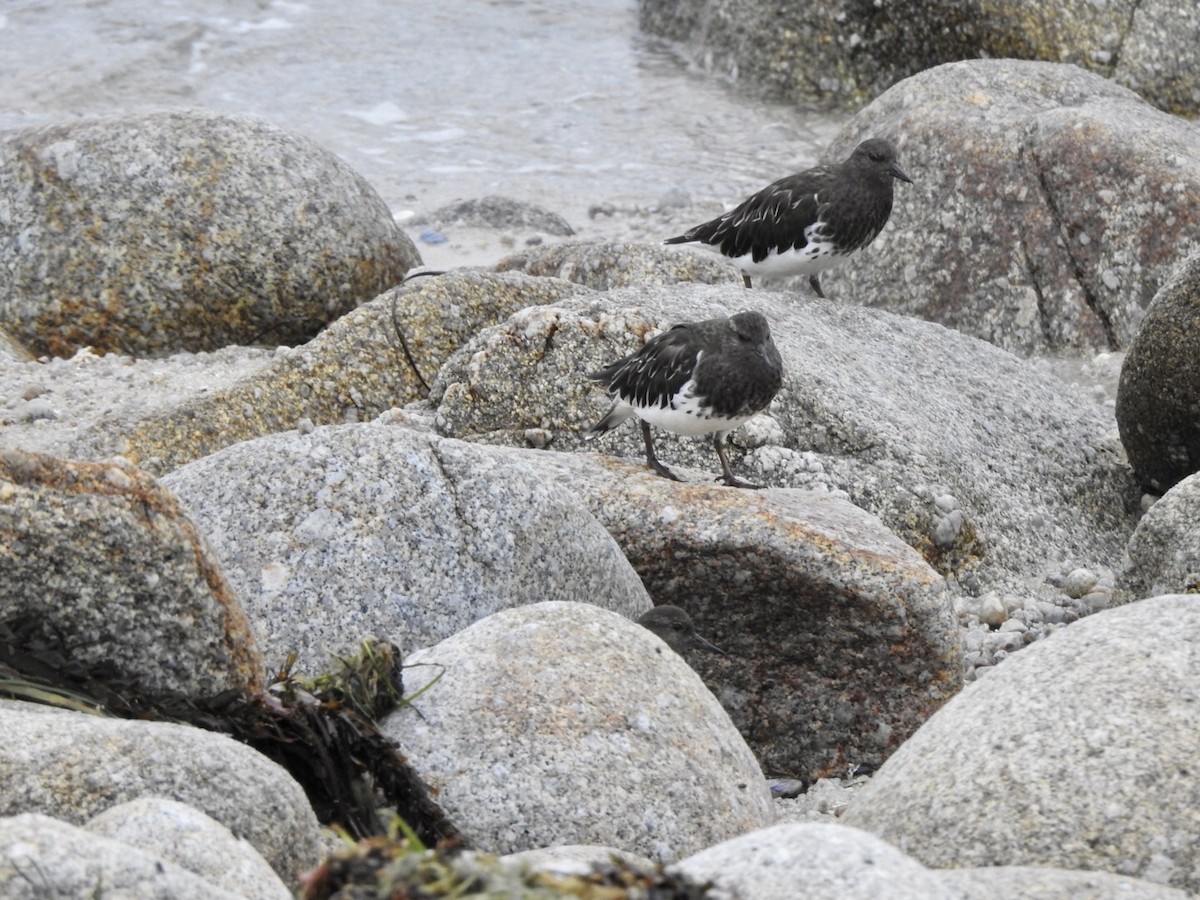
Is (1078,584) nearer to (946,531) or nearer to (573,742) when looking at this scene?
(946,531)

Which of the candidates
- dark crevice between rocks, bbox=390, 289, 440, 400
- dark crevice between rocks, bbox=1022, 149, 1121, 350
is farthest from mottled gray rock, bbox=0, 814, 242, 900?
dark crevice between rocks, bbox=1022, 149, 1121, 350

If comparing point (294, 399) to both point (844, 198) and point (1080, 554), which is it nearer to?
point (844, 198)

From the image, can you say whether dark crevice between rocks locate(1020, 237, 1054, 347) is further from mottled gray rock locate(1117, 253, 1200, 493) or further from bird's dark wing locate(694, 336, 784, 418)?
bird's dark wing locate(694, 336, 784, 418)

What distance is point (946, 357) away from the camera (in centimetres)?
845

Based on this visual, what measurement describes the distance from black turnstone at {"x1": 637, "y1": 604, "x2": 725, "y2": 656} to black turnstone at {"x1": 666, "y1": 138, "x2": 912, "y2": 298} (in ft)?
11.5

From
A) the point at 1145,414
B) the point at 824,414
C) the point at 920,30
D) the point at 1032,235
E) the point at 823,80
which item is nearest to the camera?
the point at 824,414

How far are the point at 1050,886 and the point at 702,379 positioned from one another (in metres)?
3.32

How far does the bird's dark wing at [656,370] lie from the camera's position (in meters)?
6.39

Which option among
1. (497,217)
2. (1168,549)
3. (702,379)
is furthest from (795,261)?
(497,217)

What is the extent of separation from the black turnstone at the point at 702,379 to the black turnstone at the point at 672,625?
99 cm

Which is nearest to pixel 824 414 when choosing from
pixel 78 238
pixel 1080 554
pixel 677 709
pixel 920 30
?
pixel 1080 554

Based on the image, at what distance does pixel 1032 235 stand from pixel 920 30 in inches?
238

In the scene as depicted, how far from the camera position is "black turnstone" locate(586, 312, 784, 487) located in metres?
6.30

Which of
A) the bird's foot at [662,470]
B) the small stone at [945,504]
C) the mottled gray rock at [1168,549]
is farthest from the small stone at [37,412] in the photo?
the mottled gray rock at [1168,549]
